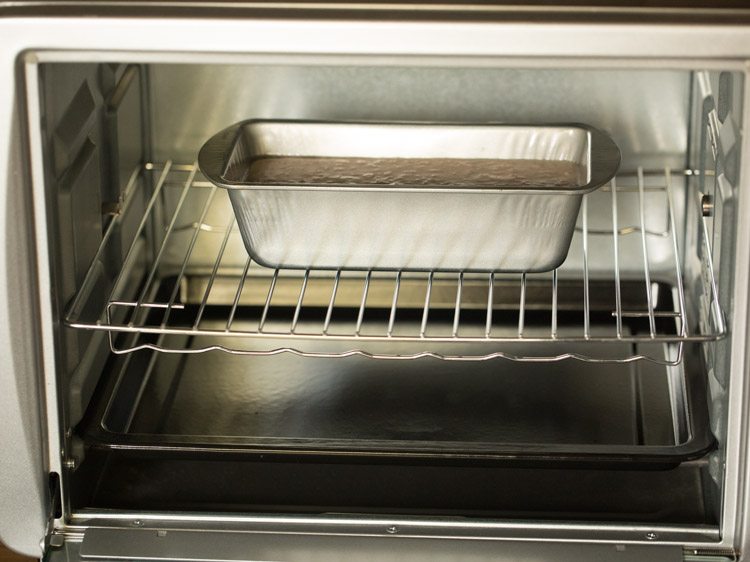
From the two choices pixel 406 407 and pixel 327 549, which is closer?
pixel 327 549

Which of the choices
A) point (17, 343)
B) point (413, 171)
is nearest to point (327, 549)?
point (17, 343)

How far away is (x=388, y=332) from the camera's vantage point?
1.18 m

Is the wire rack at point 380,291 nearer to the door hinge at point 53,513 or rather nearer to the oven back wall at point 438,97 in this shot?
the oven back wall at point 438,97

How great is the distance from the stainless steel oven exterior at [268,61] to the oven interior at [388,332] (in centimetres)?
2

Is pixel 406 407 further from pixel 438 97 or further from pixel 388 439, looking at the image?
pixel 438 97

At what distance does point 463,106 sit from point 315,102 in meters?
0.19

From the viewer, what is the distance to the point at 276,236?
4.22ft

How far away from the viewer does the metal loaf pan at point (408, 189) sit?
1238 millimetres

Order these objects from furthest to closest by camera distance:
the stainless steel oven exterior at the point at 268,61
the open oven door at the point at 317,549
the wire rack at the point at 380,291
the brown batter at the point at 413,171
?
1. the wire rack at the point at 380,291
2. the brown batter at the point at 413,171
3. the open oven door at the point at 317,549
4. the stainless steel oven exterior at the point at 268,61

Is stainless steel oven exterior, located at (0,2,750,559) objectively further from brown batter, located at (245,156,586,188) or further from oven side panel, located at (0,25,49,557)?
brown batter, located at (245,156,586,188)

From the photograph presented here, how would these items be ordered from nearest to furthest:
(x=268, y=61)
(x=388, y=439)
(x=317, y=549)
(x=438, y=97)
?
Result: (x=268, y=61)
(x=317, y=549)
(x=388, y=439)
(x=438, y=97)

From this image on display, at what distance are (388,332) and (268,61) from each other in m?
0.30

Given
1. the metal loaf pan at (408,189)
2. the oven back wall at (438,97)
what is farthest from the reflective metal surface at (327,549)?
the oven back wall at (438,97)

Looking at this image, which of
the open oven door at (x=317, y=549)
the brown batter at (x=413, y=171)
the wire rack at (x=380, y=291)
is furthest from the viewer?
the wire rack at (x=380, y=291)
